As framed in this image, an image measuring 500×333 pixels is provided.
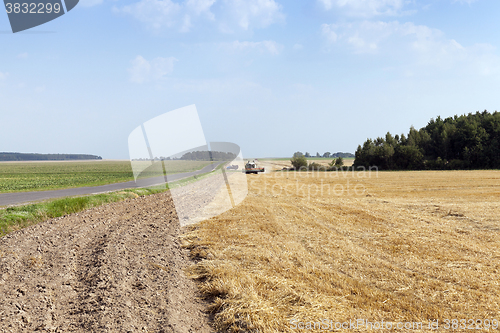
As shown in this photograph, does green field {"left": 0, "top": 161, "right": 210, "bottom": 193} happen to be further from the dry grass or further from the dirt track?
the dry grass

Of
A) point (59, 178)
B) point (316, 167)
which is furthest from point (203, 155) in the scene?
point (316, 167)

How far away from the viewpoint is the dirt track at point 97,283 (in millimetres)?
4645

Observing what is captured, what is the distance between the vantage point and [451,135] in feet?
210

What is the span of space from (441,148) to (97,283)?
7201 cm

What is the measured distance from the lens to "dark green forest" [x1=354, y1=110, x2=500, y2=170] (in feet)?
194

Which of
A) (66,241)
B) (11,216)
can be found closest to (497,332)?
(66,241)

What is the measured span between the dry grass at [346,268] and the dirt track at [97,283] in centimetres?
59

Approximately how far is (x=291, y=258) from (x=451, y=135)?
69182 millimetres

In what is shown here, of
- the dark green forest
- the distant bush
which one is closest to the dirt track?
the distant bush

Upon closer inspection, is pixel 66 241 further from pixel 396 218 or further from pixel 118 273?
pixel 396 218

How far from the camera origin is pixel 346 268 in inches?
271

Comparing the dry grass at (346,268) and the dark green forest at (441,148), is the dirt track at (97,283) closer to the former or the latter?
the dry grass at (346,268)

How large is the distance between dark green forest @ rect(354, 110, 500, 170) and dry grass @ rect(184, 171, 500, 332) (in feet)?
176

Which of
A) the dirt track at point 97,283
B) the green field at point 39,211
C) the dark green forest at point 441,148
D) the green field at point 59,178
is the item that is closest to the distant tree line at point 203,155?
the dirt track at point 97,283
